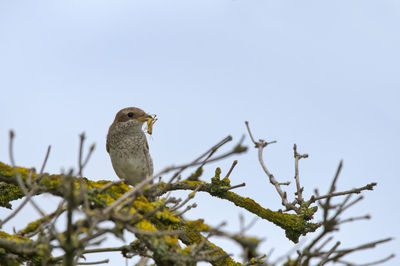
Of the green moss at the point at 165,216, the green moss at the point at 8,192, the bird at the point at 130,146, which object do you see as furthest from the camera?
Result: the bird at the point at 130,146

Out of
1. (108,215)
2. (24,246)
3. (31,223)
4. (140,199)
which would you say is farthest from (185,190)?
(108,215)

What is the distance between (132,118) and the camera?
28.0 ft

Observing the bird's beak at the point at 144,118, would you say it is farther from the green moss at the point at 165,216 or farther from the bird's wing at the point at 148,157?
the green moss at the point at 165,216

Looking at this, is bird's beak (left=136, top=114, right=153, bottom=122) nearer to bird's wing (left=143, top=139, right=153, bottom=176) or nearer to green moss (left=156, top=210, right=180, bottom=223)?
bird's wing (left=143, top=139, right=153, bottom=176)

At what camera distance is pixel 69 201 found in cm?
295

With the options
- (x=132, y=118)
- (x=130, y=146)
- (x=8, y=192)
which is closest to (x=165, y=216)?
(x=8, y=192)

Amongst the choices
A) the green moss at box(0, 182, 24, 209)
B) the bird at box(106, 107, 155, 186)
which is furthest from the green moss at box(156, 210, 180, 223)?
the bird at box(106, 107, 155, 186)

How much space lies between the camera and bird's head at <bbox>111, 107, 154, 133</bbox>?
8.43 meters

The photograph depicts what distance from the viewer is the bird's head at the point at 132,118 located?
27.7 feet

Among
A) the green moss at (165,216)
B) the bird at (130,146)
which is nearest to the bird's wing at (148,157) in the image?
the bird at (130,146)

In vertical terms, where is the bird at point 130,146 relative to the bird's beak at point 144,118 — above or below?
below

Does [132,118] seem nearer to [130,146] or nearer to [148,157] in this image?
[130,146]

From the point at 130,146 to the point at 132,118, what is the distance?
1.76 ft

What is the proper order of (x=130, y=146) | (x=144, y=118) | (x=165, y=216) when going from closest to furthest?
(x=165, y=216) < (x=130, y=146) < (x=144, y=118)
